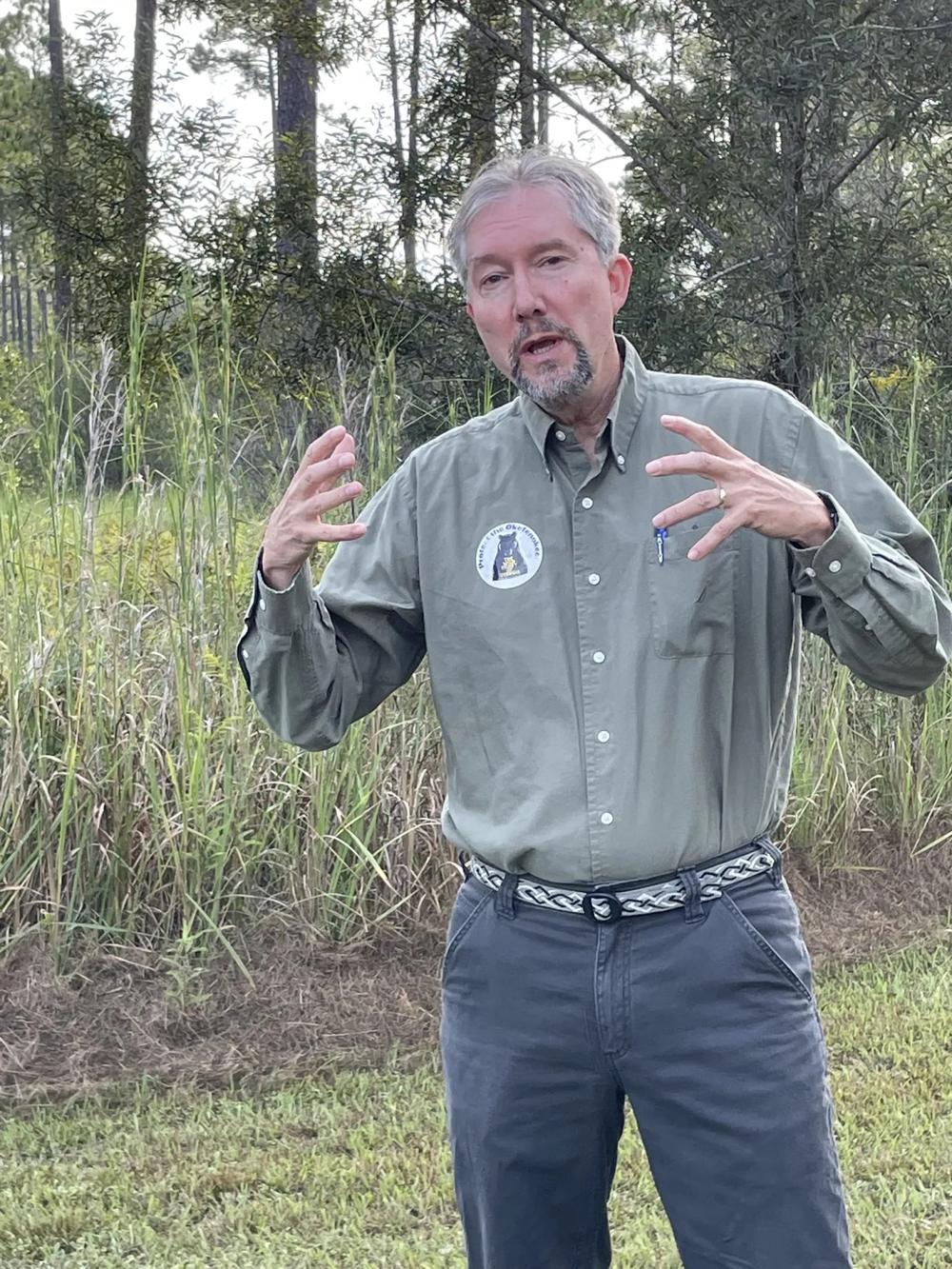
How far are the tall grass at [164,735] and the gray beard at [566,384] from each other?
2.15 m

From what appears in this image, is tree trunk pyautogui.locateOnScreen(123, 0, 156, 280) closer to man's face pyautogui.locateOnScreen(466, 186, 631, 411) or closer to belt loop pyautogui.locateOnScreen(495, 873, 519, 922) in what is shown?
man's face pyautogui.locateOnScreen(466, 186, 631, 411)

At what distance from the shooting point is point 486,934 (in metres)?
1.95

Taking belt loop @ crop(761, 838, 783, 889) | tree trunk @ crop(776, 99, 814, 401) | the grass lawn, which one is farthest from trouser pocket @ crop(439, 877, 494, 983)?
tree trunk @ crop(776, 99, 814, 401)

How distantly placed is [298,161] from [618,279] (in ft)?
16.5

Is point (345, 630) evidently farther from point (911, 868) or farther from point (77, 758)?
point (911, 868)

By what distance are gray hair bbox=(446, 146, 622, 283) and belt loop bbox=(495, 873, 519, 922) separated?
92cm

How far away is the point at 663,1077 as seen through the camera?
1.83 meters

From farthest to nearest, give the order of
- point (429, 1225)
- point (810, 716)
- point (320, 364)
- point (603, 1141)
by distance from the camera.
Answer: point (320, 364)
point (810, 716)
point (429, 1225)
point (603, 1141)

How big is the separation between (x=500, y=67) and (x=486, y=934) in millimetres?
5919

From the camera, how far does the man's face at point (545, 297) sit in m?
1.98

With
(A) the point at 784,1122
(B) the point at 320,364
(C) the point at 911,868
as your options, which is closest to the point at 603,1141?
(A) the point at 784,1122

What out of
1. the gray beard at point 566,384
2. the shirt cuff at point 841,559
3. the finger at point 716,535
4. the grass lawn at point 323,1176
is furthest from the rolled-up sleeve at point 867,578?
the grass lawn at point 323,1176

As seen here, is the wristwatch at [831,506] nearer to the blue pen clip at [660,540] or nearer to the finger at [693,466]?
the finger at [693,466]

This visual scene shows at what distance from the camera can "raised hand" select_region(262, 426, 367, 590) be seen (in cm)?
184
